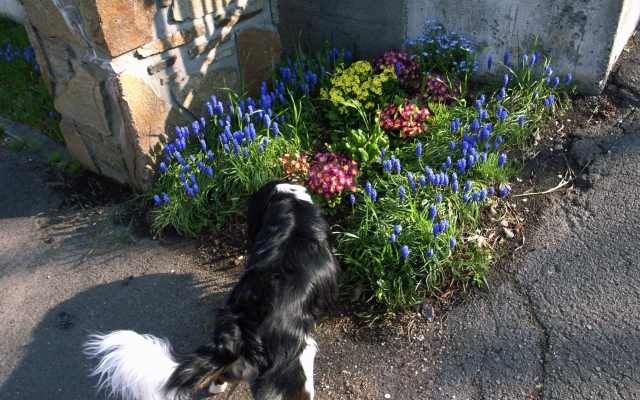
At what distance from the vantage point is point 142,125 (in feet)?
Answer: 11.4

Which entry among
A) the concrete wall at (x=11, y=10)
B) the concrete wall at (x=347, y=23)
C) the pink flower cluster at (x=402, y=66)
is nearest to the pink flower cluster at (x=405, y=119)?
the pink flower cluster at (x=402, y=66)

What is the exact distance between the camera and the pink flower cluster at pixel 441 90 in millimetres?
3752

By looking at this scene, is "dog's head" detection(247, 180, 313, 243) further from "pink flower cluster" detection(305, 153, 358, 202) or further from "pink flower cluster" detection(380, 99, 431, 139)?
"pink flower cluster" detection(380, 99, 431, 139)

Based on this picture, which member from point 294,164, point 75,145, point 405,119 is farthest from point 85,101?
point 405,119

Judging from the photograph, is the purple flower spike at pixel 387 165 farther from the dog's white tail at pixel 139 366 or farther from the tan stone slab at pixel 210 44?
the dog's white tail at pixel 139 366

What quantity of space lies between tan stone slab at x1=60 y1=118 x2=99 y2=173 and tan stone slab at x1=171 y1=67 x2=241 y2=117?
0.93 m

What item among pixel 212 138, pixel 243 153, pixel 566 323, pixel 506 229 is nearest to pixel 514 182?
pixel 506 229

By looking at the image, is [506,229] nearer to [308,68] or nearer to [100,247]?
[308,68]

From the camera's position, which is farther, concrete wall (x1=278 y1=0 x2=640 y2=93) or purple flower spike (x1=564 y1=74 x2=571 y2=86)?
purple flower spike (x1=564 y1=74 x2=571 y2=86)

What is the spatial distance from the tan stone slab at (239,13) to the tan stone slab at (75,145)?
139cm

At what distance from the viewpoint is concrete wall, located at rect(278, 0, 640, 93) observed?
3541 millimetres

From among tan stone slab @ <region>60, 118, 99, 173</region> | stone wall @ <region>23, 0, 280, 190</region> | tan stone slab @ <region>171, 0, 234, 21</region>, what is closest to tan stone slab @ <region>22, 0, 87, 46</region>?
stone wall @ <region>23, 0, 280, 190</region>

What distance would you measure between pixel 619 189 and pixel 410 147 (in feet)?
4.27

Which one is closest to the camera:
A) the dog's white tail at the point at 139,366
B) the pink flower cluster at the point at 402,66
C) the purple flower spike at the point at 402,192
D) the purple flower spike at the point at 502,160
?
the dog's white tail at the point at 139,366
